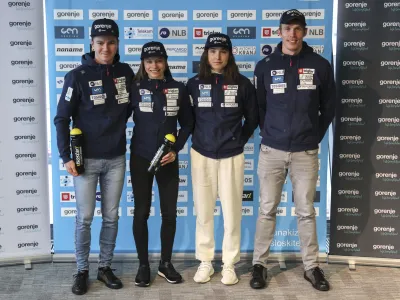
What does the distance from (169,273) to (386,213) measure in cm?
170

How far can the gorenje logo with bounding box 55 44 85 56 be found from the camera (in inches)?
148

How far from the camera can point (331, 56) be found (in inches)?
149

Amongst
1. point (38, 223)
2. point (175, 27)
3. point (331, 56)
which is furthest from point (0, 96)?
point (331, 56)

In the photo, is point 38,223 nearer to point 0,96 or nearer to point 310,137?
point 0,96

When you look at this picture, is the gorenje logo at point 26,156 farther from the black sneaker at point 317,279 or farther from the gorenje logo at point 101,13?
the black sneaker at point 317,279

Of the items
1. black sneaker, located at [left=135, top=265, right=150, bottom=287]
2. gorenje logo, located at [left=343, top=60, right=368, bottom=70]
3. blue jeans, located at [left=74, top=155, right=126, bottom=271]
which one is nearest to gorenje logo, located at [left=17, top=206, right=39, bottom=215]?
blue jeans, located at [left=74, top=155, right=126, bottom=271]

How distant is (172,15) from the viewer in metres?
3.75

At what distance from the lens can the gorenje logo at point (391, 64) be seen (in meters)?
3.67

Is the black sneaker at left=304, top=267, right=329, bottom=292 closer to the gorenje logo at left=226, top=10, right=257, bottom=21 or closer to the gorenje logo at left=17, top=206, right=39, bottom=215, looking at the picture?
the gorenje logo at left=226, top=10, right=257, bottom=21

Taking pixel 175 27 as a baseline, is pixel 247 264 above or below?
below

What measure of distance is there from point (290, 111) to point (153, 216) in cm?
142

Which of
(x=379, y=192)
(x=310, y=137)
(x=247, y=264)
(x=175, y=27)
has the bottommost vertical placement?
(x=247, y=264)

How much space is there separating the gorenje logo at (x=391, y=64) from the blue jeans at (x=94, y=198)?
198cm

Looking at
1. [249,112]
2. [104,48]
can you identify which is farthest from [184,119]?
[104,48]
